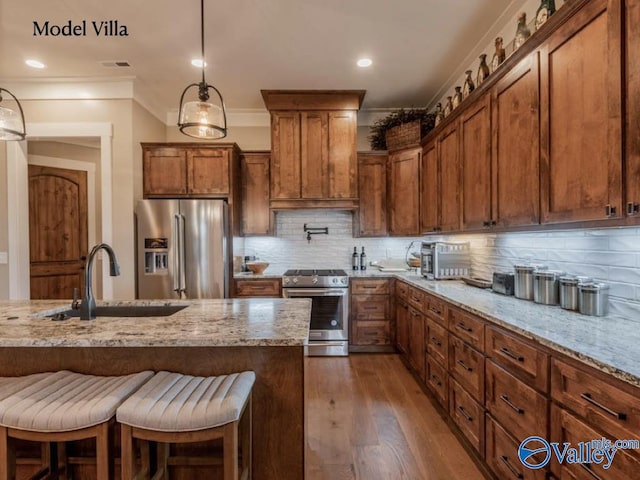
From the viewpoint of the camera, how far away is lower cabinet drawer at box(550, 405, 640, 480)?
980 millimetres

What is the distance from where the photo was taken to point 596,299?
64.8 inches

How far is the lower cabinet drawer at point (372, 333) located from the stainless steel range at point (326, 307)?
132 mm

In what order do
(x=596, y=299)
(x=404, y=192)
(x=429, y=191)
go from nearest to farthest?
(x=596, y=299)
(x=429, y=191)
(x=404, y=192)

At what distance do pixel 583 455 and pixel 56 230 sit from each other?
5.78m

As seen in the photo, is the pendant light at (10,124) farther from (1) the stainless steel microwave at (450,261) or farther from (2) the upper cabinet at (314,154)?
(1) the stainless steel microwave at (450,261)

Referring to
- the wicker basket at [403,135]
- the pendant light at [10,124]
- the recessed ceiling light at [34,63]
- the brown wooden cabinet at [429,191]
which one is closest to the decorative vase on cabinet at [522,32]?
the brown wooden cabinet at [429,191]

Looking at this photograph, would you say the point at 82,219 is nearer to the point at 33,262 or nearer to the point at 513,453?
the point at 33,262

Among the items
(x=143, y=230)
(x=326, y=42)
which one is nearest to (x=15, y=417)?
(x=143, y=230)

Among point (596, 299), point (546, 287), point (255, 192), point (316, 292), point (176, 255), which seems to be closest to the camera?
point (596, 299)

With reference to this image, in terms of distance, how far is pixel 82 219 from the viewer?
4766mm

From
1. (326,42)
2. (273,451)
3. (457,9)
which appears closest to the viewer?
(273,451)

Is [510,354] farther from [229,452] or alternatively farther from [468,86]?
[468,86]

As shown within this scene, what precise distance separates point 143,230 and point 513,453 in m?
3.55

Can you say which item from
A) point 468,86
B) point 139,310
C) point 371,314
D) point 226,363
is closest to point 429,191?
point 468,86
